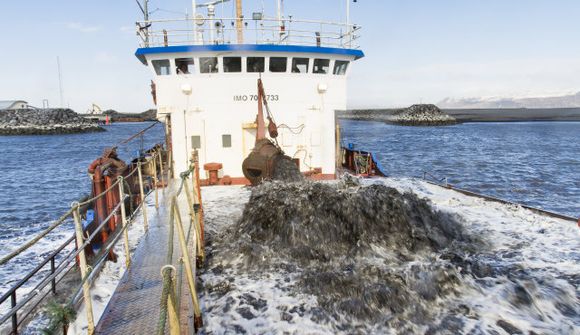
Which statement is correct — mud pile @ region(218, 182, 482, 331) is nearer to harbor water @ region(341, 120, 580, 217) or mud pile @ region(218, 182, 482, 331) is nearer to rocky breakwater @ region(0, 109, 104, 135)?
harbor water @ region(341, 120, 580, 217)

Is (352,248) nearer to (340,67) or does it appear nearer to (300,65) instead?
(300,65)

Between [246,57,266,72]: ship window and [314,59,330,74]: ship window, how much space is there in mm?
1932

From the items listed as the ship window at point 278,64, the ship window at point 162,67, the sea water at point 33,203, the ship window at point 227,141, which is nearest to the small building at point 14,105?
the sea water at point 33,203

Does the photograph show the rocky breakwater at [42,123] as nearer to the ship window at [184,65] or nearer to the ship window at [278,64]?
the ship window at [184,65]

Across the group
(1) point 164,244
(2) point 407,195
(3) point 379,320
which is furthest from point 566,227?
(1) point 164,244

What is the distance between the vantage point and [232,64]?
12.8m

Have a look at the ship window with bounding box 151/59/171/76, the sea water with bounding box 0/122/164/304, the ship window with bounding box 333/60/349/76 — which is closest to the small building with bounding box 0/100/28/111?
the sea water with bounding box 0/122/164/304

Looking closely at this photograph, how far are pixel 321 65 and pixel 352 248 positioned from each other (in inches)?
320

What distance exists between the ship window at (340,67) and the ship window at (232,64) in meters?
3.50

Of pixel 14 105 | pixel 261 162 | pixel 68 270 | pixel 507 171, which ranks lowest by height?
pixel 507 171

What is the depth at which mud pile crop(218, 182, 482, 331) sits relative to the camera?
5398 mm

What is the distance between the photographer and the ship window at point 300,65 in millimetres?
13172

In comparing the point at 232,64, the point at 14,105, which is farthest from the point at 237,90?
the point at 14,105

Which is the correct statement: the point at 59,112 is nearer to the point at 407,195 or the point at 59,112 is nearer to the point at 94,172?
the point at 94,172
